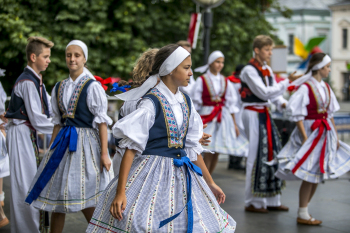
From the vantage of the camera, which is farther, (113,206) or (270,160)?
(270,160)

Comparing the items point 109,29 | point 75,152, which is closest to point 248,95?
point 75,152

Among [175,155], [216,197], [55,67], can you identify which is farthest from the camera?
[55,67]

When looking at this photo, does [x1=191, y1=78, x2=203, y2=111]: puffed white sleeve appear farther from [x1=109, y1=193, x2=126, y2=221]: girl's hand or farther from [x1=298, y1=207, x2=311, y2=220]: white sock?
[x1=109, y1=193, x2=126, y2=221]: girl's hand

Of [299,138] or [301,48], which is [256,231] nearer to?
[299,138]

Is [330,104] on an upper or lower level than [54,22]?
lower

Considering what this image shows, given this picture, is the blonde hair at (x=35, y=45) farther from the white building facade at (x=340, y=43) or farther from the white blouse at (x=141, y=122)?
the white building facade at (x=340, y=43)

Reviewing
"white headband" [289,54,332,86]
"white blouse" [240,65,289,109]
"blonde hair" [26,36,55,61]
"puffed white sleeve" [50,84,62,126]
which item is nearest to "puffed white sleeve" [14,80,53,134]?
"puffed white sleeve" [50,84,62,126]

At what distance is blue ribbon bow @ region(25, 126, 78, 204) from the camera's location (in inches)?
155

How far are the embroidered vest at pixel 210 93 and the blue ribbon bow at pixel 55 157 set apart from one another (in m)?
3.32

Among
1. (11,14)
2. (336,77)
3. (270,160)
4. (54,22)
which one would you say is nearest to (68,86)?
(270,160)

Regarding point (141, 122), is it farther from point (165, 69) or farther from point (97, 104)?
point (97, 104)

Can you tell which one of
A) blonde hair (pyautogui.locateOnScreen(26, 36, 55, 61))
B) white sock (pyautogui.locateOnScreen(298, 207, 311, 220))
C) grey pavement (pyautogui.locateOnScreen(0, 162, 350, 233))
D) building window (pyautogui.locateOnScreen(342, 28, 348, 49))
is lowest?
grey pavement (pyautogui.locateOnScreen(0, 162, 350, 233))

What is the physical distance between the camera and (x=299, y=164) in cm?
523

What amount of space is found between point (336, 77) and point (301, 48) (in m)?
18.2
